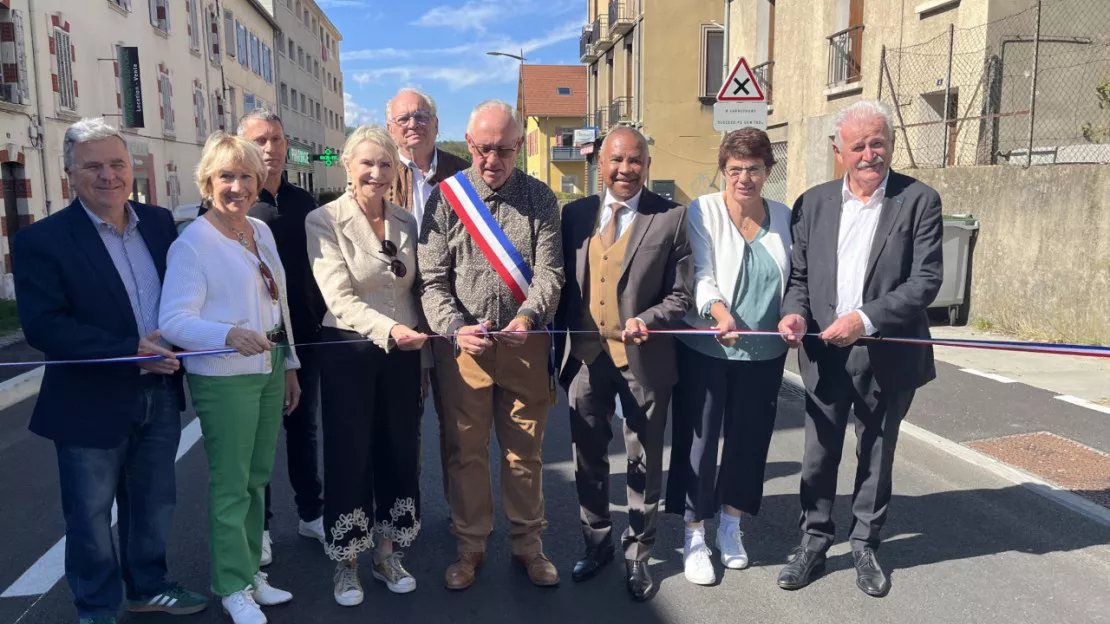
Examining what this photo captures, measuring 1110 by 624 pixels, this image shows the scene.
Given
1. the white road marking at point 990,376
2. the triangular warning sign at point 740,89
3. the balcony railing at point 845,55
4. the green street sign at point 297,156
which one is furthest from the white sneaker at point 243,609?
the green street sign at point 297,156

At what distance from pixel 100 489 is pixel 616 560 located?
2.41 metres

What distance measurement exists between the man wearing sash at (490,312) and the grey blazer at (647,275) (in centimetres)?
13

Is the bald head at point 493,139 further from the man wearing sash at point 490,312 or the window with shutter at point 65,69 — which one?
the window with shutter at point 65,69

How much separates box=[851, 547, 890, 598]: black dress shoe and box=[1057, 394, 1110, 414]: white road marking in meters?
3.91

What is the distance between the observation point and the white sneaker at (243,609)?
337cm

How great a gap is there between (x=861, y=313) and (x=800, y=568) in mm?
1281

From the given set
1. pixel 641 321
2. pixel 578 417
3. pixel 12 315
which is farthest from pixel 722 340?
pixel 12 315

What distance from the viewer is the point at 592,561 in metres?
3.85

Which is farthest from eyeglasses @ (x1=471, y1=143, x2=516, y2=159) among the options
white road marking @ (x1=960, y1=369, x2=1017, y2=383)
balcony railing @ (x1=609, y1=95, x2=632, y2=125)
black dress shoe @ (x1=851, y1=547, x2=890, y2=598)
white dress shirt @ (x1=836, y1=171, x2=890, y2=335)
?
balcony railing @ (x1=609, y1=95, x2=632, y2=125)

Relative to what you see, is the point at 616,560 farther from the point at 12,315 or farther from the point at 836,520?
the point at 12,315

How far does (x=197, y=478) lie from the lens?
530 centimetres

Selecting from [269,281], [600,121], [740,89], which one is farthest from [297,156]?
[269,281]

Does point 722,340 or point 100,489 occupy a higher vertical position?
point 722,340

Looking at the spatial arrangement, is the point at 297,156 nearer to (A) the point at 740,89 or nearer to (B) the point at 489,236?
(A) the point at 740,89
